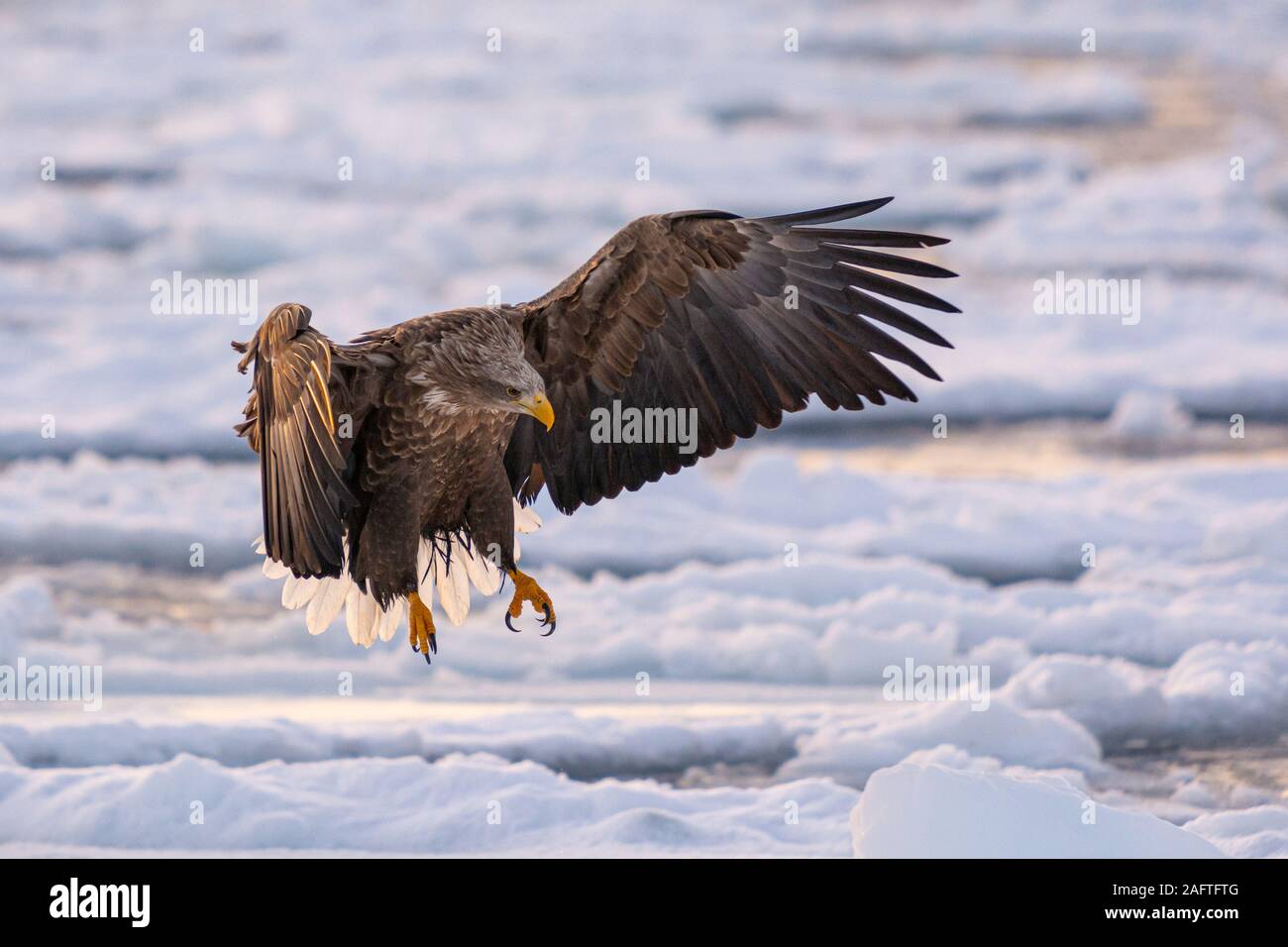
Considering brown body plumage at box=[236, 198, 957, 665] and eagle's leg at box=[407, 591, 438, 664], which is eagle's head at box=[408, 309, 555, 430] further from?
eagle's leg at box=[407, 591, 438, 664]

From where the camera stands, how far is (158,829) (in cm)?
702

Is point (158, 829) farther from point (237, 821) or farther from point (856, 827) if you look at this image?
point (856, 827)

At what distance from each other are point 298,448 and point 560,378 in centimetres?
128

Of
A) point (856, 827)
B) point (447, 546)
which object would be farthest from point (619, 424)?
point (856, 827)

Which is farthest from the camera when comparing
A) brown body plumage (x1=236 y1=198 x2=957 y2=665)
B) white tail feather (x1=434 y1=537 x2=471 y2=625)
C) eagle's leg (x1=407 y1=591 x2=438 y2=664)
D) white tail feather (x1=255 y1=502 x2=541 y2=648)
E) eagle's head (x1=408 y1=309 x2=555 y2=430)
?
white tail feather (x1=434 y1=537 x2=471 y2=625)

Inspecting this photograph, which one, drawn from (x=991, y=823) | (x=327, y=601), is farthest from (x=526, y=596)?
(x=991, y=823)

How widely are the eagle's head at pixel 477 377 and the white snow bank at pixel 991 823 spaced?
1.92 meters

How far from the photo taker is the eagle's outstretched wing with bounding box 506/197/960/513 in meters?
6.12

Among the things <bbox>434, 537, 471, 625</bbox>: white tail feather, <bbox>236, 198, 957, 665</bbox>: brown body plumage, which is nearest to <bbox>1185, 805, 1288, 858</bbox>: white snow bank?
<bbox>236, 198, 957, 665</bbox>: brown body plumage

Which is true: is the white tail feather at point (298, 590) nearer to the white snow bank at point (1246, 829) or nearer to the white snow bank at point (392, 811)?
the white snow bank at point (392, 811)

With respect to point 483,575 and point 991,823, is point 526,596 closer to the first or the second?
point 483,575

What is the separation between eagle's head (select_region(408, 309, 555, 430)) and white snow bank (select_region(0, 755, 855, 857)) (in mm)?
2053

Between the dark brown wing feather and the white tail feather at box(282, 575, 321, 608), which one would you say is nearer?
the dark brown wing feather

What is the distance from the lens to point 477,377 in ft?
18.4
